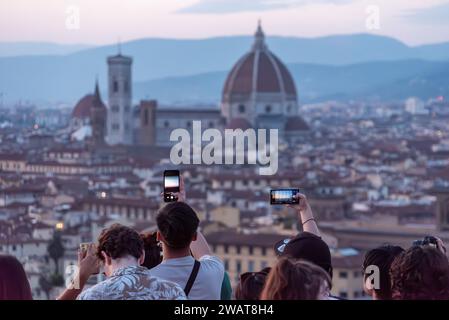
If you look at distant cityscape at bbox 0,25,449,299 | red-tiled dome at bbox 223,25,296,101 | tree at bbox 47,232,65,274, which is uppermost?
red-tiled dome at bbox 223,25,296,101

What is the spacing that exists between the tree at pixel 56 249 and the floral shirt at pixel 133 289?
23.5 m

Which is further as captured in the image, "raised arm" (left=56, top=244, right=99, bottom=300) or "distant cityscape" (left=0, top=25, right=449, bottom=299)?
"distant cityscape" (left=0, top=25, right=449, bottom=299)

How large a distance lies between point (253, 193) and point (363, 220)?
8.27 m

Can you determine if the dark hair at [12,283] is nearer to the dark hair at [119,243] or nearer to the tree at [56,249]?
the dark hair at [119,243]

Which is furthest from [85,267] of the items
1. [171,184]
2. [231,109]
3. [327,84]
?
[327,84]

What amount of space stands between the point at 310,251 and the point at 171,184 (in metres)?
0.62

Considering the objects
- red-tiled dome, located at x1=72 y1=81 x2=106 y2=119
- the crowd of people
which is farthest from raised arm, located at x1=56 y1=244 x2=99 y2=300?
red-tiled dome, located at x1=72 y1=81 x2=106 y2=119

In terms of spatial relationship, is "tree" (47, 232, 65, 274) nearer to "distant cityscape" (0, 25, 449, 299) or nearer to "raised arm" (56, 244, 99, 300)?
"distant cityscape" (0, 25, 449, 299)

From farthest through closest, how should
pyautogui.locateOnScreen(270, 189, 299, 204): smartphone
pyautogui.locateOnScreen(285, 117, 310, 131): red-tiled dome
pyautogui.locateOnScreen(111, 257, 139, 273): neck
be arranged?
pyautogui.locateOnScreen(285, 117, 310, 131): red-tiled dome < pyautogui.locateOnScreen(270, 189, 299, 204): smartphone < pyautogui.locateOnScreen(111, 257, 139, 273): neck

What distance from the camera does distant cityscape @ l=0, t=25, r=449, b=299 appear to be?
27.0m

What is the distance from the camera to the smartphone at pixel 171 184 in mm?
3381

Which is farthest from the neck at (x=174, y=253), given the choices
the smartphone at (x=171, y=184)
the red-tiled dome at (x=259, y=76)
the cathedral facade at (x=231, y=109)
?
the red-tiled dome at (x=259, y=76)

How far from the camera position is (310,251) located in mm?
2910

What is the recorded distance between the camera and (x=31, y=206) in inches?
1362
